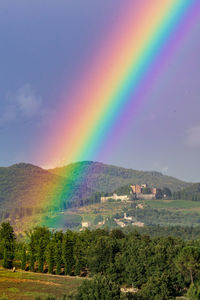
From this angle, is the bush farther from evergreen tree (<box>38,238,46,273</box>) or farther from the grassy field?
evergreen tree (<box>38,238,46,273</box>)

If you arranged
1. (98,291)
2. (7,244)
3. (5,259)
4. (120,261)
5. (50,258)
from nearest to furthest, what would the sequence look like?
(98,291)
(120,261)
(50,258)
(5,259)
(7,244)

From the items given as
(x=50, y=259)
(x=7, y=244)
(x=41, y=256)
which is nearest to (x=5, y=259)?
(x=7, y=244)

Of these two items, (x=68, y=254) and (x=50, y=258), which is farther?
(x=68, y=254)

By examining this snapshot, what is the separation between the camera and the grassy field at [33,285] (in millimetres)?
52850

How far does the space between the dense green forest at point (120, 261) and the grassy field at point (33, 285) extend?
14.7ft

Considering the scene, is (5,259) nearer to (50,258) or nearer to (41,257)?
(41,257)

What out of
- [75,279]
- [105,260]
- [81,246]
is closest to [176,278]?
[105,260]

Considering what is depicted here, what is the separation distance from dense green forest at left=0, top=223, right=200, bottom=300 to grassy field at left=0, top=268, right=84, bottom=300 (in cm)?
447

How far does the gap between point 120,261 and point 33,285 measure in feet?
55.9

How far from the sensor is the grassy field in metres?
52.8

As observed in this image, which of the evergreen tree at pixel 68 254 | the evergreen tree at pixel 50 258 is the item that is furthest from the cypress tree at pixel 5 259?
the evergreen tree at pixel 68 254

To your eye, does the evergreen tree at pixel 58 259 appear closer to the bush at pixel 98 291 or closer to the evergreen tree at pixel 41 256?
the evergreen tree at pixel 41 256

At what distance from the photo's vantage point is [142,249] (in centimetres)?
6988

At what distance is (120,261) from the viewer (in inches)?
2753
